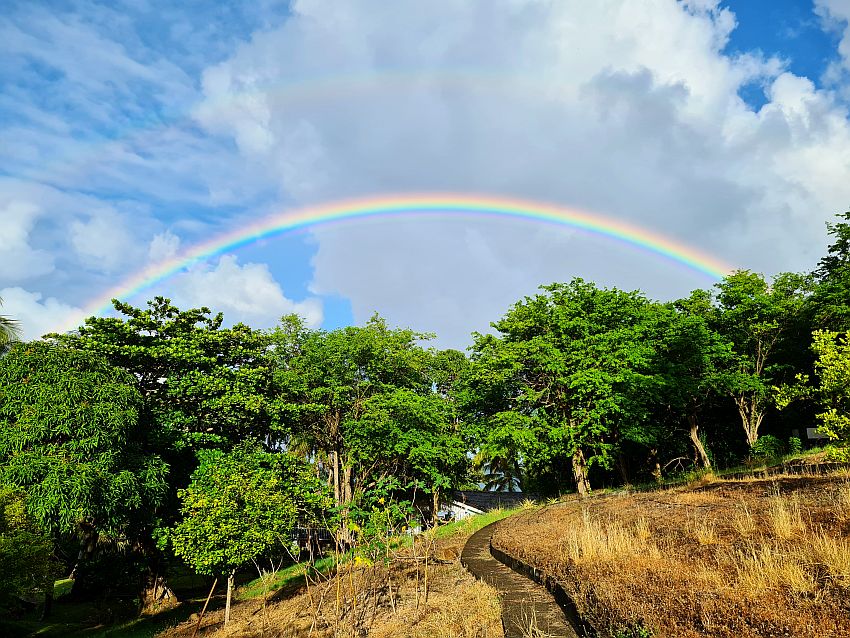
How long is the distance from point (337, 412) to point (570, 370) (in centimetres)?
1439

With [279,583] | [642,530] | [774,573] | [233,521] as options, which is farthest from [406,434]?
[774,573]

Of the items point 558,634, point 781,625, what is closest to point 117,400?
point 558,634

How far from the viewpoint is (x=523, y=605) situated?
8609 mm

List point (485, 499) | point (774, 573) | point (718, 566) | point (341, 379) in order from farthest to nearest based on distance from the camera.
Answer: point (485, 499), point (341, 379), point (718, 566), point (774, 573)

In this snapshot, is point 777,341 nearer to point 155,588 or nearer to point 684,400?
point 684,400

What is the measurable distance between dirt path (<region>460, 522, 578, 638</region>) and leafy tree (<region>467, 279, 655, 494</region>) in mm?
13983

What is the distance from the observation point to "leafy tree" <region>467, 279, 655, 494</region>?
26297 mm

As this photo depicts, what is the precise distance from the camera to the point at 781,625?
5.11 meters

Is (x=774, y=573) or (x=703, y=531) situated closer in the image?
(x=774, y=573)

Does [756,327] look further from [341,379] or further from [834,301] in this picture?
[341,379]

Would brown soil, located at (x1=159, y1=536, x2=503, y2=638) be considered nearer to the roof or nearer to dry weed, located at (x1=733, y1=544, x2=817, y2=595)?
dry weed, located at (x1=733, y1=544, x2=817, y2=595)

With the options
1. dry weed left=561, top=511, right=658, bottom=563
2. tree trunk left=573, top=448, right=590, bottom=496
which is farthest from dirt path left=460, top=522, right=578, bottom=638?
tree trunk left=573, top=448, right=590, bottom=496

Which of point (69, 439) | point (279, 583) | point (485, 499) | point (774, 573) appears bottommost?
point (279, 583)

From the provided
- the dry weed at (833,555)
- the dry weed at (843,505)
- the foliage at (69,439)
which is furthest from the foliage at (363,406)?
the dry weed at (833,555)
